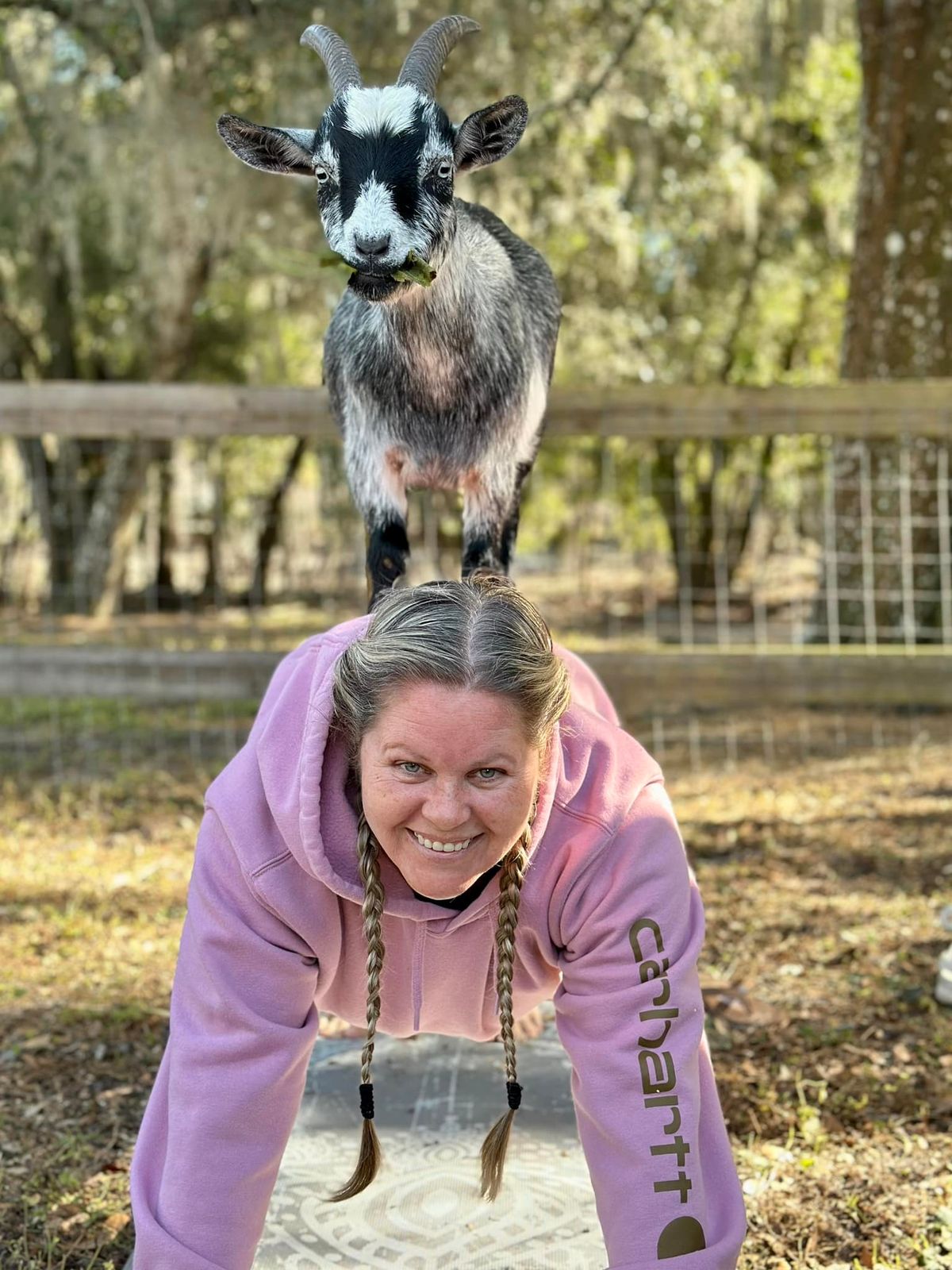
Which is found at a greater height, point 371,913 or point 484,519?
point 484,519

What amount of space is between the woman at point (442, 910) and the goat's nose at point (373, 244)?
51 cm

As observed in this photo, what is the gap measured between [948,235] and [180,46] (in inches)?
188

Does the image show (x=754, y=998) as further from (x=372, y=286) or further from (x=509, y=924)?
(x=372, y=286)

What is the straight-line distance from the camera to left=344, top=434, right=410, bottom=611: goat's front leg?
2.41m

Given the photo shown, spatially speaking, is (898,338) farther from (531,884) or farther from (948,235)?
(531,884)

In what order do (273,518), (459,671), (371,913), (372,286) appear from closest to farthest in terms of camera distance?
(459,671)
(371,913)
(372,286)
(273,518)

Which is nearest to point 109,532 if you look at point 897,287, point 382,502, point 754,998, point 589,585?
point 589,585

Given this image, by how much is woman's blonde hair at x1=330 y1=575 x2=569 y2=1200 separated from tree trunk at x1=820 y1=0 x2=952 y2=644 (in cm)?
Result: 503

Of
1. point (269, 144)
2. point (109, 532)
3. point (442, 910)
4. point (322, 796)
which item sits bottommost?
point (442, 910)

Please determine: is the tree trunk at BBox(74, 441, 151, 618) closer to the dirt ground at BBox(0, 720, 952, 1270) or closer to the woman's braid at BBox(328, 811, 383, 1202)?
the dirt ground at BBox(0, 720, 952, 1270)

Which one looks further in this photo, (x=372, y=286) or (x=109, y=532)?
(x=109, y=532)

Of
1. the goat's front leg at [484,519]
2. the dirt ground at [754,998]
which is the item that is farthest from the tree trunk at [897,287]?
the goat's front leg at [484,519]

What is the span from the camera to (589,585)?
15.1 meters

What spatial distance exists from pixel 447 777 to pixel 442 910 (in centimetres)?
32
